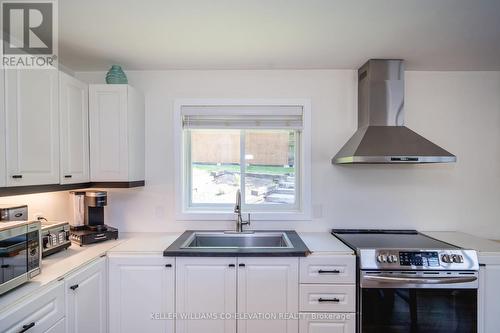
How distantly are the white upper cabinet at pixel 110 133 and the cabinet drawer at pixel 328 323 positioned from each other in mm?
1704

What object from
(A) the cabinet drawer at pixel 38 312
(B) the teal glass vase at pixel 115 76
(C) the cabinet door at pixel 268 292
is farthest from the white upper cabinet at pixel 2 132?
(C) the cabinet door at pixel 268 292

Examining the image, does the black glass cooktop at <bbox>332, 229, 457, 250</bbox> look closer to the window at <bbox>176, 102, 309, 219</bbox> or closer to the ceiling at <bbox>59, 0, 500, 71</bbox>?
the window at <bbox>176, 102, 309, 219</bbox>

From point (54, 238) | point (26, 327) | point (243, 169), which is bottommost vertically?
point (26, 327)

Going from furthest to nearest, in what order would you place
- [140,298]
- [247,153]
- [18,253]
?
[247,153] → [140,298] → [18,253]

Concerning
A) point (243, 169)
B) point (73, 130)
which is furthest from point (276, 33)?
point (73, 130)

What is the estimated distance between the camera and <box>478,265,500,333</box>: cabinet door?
5.60 ft

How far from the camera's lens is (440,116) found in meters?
2.25

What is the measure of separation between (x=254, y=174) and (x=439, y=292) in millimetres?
1642

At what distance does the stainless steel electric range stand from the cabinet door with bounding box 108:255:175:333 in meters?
1.37

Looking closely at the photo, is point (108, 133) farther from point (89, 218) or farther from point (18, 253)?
point (18, 253)

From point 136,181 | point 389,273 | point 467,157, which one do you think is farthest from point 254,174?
point 467,157

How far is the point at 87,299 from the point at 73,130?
46.2 inches

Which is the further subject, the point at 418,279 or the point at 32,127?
the point at 418,279

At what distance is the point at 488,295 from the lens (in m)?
1.71
